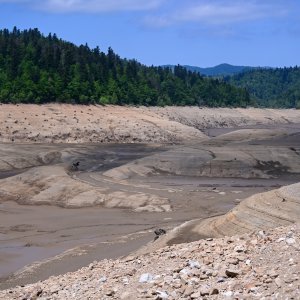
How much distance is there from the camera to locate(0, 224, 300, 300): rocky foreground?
11.5 metres

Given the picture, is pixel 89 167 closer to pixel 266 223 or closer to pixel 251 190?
pixel 251 190

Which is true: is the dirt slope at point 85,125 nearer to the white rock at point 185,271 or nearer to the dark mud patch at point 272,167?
the dark mud patch at point 272,167

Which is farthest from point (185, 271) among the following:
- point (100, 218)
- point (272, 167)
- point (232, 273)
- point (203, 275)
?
point (272, 167)

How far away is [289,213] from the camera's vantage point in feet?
73.4

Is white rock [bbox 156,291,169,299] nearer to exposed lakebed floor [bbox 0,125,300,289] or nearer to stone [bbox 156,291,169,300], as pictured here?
stone [bbox 156,291,169,300]

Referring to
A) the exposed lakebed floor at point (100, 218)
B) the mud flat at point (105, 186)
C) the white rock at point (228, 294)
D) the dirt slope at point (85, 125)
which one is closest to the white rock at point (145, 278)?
the white rock at point (228, 294)

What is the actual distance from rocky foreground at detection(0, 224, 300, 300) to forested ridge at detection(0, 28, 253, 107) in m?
85.2

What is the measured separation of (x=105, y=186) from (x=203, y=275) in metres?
35.8

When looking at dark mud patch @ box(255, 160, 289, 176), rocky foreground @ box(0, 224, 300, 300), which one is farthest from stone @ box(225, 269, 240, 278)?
dark mud patch @ box(255, 160, 289, 176)

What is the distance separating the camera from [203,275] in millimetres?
12523

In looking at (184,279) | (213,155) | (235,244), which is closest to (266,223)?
(235,244)

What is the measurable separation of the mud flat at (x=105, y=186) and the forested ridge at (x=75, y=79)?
7.23 m

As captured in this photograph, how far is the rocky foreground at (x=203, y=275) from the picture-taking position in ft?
37.7

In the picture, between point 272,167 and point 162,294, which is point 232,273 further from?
point 272,167
